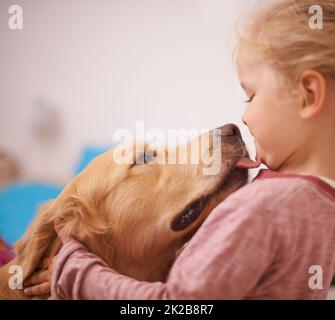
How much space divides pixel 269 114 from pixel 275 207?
0.80 feet

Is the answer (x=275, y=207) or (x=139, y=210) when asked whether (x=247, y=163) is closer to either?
(x=275, y=207)

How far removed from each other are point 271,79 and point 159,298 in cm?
62

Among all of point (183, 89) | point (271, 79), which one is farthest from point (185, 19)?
point (271, 79)

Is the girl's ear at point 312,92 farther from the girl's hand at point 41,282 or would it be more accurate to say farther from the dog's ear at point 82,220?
the girl's hand at point 41,282

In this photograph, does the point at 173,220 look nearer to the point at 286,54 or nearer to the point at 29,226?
the point at 29,226

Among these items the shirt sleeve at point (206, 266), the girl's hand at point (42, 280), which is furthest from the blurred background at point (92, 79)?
the shirt sleeve at point (206, 266)

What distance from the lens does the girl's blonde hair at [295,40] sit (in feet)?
3.85


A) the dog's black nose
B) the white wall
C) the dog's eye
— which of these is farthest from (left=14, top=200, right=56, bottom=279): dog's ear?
the dog's black nose

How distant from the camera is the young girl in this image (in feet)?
3.75

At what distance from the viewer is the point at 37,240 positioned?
4.15 ft

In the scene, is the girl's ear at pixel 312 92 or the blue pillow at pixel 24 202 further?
the blue pillow at pixel 24 202

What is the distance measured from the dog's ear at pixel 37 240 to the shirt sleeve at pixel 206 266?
0.07 m

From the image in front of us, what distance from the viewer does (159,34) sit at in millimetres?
1323

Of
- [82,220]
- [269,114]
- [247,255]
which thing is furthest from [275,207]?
[82,220]
